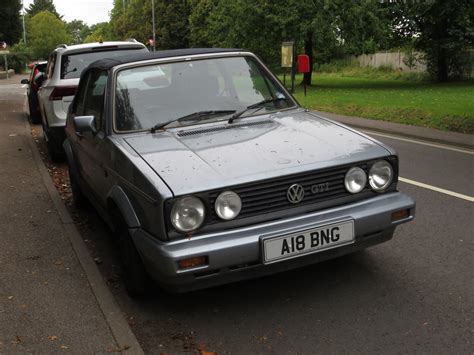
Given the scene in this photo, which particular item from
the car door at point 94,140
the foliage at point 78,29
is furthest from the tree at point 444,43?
the foliage at point 78,29

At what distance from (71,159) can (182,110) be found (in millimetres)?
2164

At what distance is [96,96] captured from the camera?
16.8 feet

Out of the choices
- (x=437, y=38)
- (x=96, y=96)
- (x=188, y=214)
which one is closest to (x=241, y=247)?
(x=188, y=214)

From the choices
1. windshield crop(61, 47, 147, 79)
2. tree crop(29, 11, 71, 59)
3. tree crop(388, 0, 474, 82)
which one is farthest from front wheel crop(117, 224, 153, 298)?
tree crop(29, 11, 71, 59)

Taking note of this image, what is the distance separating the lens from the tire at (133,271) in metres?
3.84

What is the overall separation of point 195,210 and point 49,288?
1.59 metres

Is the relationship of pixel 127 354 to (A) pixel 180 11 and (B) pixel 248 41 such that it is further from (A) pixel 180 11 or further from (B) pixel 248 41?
(A) pixel 180 11

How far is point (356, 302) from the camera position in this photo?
3.83 meters

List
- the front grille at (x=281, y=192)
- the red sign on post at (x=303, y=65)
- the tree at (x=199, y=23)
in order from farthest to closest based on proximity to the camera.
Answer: the tree at (x=199, y=23) < the red sign on post at (x=303, y=65) < the front grille at (x=281, y=192)

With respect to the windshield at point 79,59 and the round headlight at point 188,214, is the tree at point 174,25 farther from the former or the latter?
the round headlight at point 188,214

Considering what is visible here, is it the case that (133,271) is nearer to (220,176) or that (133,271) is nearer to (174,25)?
(220,176)

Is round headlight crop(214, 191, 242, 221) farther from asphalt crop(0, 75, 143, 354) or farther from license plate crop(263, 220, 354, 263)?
asphalt crop(0, 75, 143, 354)

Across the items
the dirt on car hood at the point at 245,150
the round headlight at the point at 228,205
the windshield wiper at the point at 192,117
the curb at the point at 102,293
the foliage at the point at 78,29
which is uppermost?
the foliage at the point at 78,29

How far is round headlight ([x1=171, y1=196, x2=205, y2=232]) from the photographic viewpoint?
3.38 meters
